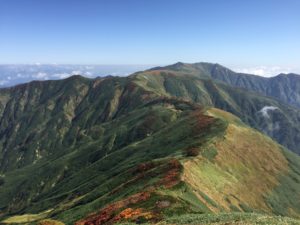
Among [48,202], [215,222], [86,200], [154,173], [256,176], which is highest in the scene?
[215,222]

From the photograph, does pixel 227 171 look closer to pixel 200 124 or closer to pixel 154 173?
pixel 154 173

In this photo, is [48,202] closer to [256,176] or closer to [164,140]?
[164,140]

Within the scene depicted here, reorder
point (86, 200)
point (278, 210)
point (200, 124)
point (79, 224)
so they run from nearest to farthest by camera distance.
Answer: point (79, 224) → point (278, 210) → point (86, 200) → point (200, 124)

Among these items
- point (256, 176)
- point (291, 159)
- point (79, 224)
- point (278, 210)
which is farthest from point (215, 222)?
point (291, 159)

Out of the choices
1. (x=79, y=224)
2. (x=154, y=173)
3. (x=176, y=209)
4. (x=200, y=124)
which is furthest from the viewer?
(x=200, y=124)

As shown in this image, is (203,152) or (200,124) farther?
(200,124)

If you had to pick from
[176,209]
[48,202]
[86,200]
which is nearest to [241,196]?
[176,209]

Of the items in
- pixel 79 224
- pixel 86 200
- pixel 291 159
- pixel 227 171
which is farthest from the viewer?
pixel 291 159

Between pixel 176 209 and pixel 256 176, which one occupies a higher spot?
pixel 176 209

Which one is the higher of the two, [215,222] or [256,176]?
[215,222]
